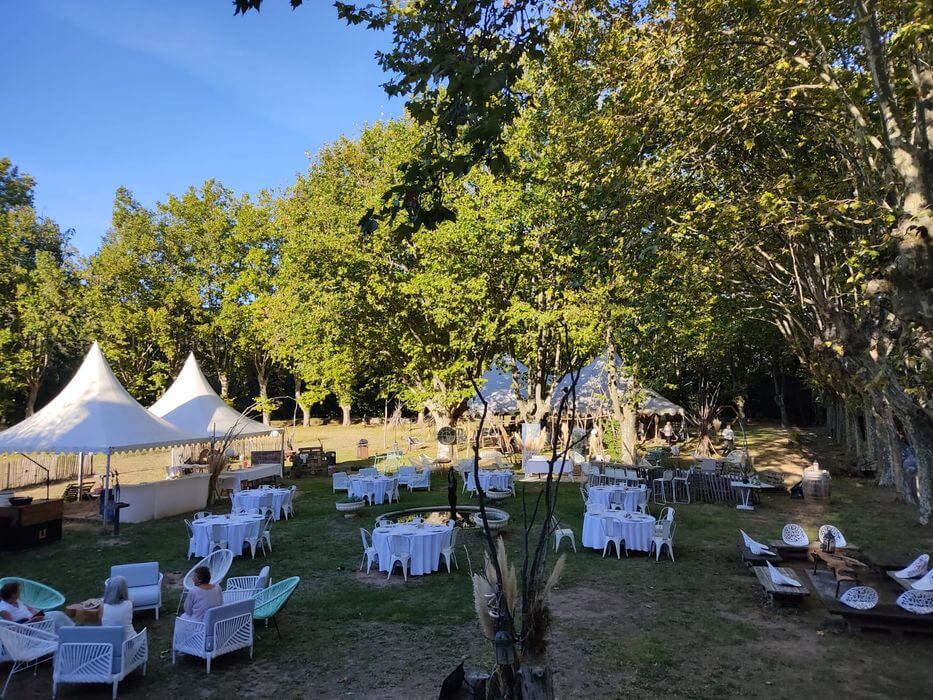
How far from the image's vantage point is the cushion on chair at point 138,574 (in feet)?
A: 27.3

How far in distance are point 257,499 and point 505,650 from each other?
42.1 feet

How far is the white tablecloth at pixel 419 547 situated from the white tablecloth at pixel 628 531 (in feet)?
10.2

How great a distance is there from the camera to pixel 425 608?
27.9ft

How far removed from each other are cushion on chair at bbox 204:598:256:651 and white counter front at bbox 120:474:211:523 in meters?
9.82

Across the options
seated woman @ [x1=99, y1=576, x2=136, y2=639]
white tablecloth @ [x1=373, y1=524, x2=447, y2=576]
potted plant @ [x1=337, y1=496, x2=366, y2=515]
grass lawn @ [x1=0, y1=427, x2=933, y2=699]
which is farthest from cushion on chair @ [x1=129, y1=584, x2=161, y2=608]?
potted plant @ [x1=337, y1=496, x2=366, y2=515]

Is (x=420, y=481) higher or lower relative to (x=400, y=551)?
higher

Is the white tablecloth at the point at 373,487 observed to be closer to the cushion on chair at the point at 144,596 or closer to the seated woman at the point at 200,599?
the cushion on chair at the point at 144,596

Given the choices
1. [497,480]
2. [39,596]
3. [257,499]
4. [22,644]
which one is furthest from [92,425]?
[497,480]

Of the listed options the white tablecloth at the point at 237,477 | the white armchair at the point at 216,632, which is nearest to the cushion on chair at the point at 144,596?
the white armchair at the point at 216,632

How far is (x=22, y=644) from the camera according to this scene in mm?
6266

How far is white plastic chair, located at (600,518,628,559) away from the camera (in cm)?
1118

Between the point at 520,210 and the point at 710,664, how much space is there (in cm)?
1544

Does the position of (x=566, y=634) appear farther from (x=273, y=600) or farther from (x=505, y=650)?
(x=505, y=650)

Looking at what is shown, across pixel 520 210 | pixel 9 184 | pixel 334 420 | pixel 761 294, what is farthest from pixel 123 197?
pixel 761 294
